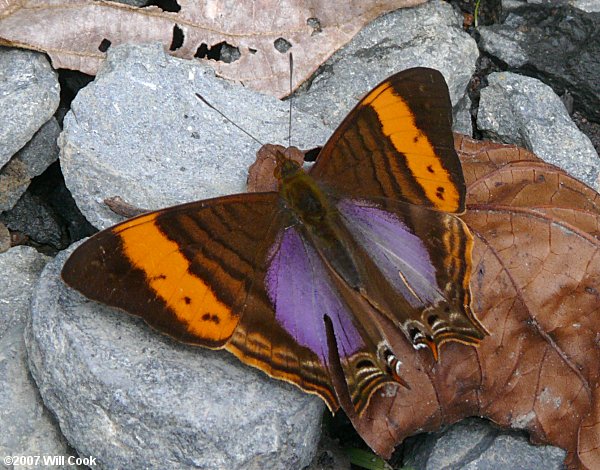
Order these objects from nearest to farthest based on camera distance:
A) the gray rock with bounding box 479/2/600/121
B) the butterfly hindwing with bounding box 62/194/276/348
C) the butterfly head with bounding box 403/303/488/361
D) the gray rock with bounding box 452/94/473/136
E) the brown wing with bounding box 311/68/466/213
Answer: the butterfly hindwing with bounding box 62/194/276/348, the butterfly head with bounding box 403/303/488/361, the brown wing with bounding box 311/68/466/213, the gray rock with bounding box 452/94/473/136, the gray rock with bounding box 479/2/600/121

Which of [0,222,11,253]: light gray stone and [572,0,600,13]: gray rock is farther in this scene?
[572,0,600,13]: gray rock

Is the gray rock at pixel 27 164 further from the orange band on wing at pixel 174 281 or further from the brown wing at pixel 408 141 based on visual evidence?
the brown wing at pixel 408 141

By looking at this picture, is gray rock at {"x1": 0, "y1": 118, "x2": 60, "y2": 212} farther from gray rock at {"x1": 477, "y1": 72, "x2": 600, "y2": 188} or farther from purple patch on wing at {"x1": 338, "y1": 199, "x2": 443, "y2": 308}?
gray rock at {"x1": 477, "y1": 72, "x2": 600, "y2": 188}

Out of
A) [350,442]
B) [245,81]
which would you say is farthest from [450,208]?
[245,81]

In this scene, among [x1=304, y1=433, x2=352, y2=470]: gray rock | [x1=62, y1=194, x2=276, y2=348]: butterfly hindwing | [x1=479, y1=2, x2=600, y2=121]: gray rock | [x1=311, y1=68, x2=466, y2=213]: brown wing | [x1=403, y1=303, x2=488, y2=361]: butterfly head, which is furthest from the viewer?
[x1=479, y1=2, x2=600, y2=121]: gray rock

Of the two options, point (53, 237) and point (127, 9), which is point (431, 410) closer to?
point (53, 237)

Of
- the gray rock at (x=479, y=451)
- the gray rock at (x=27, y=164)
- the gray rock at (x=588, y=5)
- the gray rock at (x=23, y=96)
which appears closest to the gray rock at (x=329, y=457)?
the gray rock at (x=479, y=451)

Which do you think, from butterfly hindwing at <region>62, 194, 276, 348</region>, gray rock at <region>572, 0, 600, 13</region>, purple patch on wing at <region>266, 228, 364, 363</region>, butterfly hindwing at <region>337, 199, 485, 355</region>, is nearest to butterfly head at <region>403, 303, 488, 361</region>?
butterfly hindwing at <region>337, 199, 485, 355</region>
